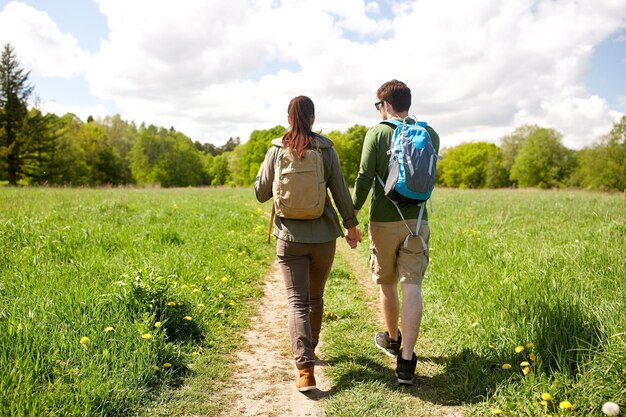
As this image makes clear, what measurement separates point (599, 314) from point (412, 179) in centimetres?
196

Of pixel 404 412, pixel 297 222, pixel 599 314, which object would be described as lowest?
pixel 404 412

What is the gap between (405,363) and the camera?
142 inches

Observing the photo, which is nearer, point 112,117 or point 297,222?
point 297,222

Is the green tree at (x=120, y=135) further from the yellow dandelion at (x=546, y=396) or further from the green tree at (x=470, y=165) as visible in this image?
the yellow dandelion at (x=546, y=396)

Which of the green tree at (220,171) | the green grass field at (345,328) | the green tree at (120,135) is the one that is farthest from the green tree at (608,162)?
the green tree at (220,171)

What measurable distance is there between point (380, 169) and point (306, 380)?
190 centimetres

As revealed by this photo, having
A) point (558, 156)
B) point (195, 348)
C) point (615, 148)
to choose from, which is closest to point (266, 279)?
point (195, 348)

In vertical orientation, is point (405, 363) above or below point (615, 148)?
below

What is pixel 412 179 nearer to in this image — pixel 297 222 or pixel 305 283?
pixel 297 222

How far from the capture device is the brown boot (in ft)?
11.4

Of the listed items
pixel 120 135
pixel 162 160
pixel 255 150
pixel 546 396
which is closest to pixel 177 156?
pixel 162 160

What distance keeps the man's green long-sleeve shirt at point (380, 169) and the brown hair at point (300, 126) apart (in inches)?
20.4

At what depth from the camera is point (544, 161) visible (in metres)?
64.4

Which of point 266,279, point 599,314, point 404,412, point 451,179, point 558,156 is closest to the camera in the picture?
point 404,412
